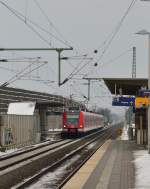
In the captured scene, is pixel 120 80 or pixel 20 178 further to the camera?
pixel 120 80

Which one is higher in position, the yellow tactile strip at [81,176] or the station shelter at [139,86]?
the station shelter at [139,86]

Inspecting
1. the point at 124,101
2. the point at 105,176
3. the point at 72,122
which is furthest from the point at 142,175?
the point at 72,122

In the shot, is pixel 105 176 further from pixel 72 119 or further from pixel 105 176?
pixel 72 119

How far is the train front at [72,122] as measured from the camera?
5641cm

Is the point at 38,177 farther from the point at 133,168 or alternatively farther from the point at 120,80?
the point at 120,80

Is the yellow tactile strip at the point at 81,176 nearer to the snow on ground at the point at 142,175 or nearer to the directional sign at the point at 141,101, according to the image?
the snow on ground at the point at 142,175

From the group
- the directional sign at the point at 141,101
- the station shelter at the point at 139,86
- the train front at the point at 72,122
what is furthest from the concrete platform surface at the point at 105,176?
the train front at the point at 72,122

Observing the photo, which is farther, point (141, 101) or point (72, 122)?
point (72, 122)

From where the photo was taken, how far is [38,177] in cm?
1919

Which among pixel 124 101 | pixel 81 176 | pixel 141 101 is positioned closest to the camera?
pixel 81 176

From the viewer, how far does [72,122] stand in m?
56.6

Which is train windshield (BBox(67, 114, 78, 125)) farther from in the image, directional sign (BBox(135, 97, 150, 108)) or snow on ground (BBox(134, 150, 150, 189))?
snow on ground (BBox(134, 150, 150, 189))

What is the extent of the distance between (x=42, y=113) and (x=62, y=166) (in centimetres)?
2793

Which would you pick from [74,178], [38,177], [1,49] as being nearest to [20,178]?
[38,177]
